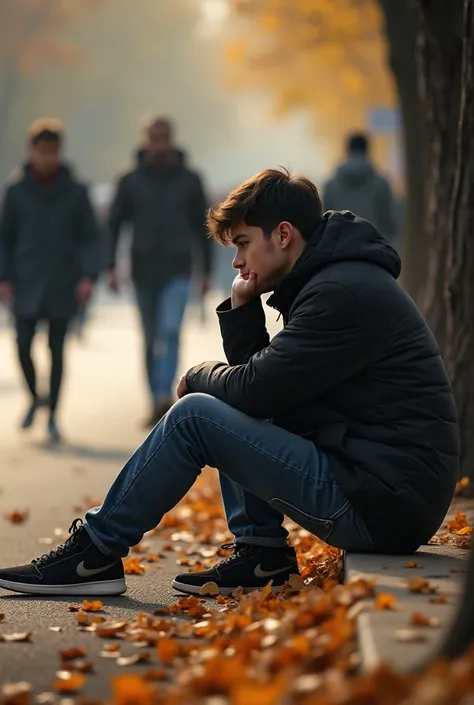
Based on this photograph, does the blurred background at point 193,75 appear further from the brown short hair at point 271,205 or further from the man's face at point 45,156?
the brown short hair at point 271,205

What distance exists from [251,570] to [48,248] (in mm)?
6897

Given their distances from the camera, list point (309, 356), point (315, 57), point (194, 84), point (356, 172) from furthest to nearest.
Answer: point (194, 84)
point (315, 57)
point (356, 172)
point (309, 356)

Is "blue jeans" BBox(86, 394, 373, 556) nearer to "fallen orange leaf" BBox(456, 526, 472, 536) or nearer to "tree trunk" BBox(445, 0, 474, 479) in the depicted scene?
"fallen orange leaf" BBox(456, 526, 472, 536)

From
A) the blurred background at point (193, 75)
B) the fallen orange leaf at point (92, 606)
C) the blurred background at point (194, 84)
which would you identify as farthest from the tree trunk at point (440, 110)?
the blurred background at point (193, 75)

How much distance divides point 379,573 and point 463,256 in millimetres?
2993

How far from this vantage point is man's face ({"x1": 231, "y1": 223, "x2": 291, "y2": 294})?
551 cm

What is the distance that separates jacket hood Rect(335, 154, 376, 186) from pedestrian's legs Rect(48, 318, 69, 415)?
3474mm

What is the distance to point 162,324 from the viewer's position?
42.3 ft

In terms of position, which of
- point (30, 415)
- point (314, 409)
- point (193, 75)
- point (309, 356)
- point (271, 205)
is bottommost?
point (30, 415)

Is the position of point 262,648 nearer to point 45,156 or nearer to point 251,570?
A: point 251,570

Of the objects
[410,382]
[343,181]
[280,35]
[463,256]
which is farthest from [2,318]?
[410,382]

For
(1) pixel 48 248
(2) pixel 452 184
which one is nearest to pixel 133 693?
(2) pixel 452 184

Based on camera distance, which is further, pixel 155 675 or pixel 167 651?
pixel 167 651

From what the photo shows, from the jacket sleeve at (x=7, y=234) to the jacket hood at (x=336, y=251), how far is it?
23.4ft
